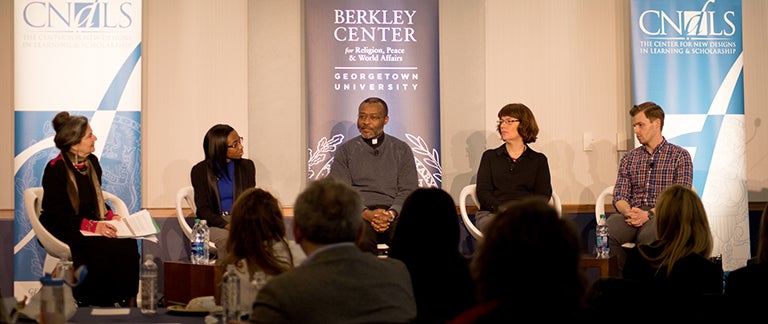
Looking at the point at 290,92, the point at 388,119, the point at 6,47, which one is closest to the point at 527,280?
the point at 388,119

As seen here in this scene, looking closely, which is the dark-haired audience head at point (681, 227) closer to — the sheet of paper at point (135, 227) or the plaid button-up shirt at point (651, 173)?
the plaid button-up shirt at point (651, 173)

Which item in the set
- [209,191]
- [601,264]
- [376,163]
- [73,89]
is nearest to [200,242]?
[209,191]

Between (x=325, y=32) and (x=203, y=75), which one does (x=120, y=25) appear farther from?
(x=325, y=32)

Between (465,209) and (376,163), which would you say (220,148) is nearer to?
(376,163)

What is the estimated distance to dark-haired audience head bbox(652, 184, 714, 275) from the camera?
3846 millimetres

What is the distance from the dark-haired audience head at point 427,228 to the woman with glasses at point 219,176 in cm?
345

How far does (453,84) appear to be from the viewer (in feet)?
25.0

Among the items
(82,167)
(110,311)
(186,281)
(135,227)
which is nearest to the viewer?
(110,311)

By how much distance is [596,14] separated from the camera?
7785 mm

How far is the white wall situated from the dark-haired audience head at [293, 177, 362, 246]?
484 centimetres

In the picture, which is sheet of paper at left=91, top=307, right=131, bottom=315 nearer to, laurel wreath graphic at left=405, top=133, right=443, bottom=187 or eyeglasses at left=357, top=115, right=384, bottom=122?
eyeglasses at left=357, top=115, right=384, bottom=122

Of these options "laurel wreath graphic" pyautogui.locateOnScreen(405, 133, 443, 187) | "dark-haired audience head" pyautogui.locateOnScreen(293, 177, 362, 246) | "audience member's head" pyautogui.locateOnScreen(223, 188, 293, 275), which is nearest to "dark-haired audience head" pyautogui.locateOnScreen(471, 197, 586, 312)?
"dark-haired audience head" pyautogui.locateOnScreen(293, 177, 362, 246)

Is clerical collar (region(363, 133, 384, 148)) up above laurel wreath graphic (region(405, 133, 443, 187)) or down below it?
above

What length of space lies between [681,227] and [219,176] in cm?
361
